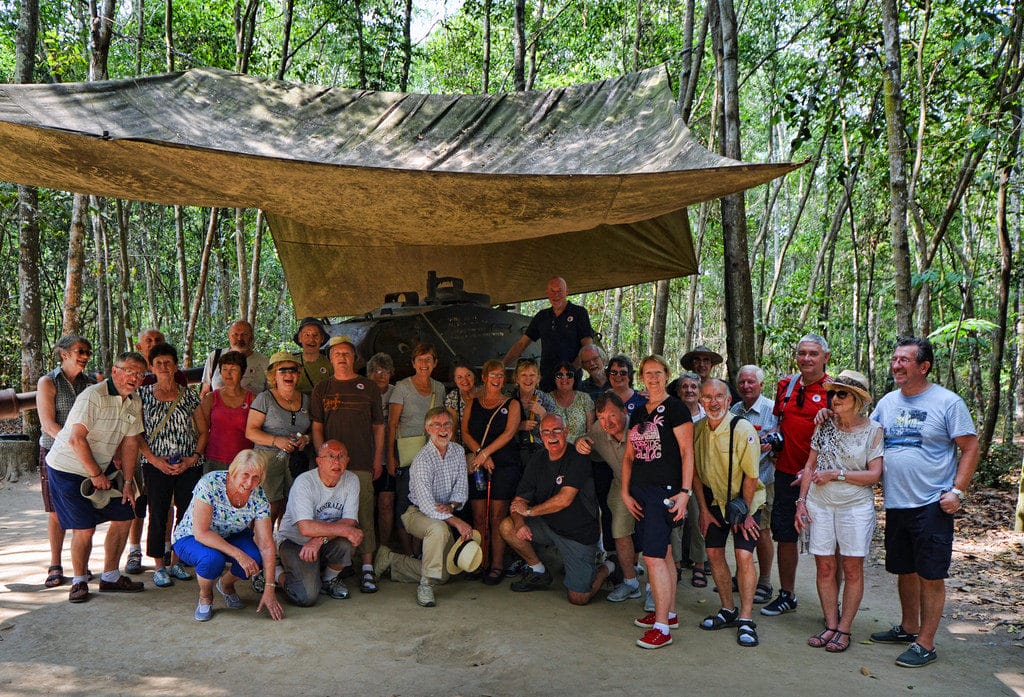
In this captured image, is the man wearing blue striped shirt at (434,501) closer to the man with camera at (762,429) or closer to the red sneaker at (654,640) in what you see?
the red sneaker at (654,640)

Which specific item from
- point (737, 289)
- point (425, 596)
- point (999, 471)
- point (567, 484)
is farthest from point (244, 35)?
point (999, 471)

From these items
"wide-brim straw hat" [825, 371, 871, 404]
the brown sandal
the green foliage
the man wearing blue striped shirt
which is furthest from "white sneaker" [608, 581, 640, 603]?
the green foliage

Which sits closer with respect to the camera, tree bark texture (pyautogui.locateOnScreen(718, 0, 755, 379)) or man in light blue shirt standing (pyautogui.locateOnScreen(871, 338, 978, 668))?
man in light blue shirt standing (pyautogui.locateOnScreen(871, 338, 978, 668))

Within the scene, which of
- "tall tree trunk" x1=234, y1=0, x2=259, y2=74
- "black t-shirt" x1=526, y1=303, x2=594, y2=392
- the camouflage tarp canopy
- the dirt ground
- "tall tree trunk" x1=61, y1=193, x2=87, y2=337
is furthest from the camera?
"tall tree trunk" x1=234, y1=0, x2=259, y2=74

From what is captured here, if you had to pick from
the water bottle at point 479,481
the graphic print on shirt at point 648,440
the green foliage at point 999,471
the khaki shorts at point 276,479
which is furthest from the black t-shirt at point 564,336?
the green foliage at point 999,471

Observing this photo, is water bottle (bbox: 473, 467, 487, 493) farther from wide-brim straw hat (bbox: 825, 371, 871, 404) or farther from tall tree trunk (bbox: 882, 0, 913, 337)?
tall tree trunk (bbox: 882, 0, 913, 337)

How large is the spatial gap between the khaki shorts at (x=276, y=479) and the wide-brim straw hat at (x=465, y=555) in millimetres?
1124

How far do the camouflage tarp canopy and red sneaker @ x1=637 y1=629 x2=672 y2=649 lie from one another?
2441 mm

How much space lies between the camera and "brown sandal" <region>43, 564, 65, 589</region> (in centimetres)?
459

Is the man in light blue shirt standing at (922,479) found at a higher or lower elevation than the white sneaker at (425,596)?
higher

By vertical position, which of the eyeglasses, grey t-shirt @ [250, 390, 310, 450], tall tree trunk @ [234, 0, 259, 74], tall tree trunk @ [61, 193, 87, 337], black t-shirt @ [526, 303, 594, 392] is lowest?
grey t-shirt @ [250, 390, 310, 450]

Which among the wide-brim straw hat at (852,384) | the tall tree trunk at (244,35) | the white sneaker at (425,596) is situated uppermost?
the tall tree trunk at (244,35)

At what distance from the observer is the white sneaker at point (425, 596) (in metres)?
4.43

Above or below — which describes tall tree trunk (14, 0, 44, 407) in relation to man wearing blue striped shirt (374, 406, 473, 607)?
above
